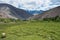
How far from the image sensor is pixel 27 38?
41.4 meters

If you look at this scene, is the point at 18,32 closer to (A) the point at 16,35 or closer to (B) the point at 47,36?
(A) the point at 16,35

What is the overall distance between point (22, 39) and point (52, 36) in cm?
749

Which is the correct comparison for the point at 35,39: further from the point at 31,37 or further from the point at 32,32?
the point at 32,32

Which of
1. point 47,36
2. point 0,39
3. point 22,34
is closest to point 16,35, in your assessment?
point 22,34

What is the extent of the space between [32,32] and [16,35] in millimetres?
4887

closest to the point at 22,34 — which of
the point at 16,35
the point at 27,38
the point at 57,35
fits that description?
the point at 16,35

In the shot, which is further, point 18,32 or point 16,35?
point 18,32

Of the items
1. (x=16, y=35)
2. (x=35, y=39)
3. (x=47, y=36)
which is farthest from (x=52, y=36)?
(x=16, y=35)

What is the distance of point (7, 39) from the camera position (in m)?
41.1

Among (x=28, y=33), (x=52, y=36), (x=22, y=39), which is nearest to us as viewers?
(x=22, y=39)

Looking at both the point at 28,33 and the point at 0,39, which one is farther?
the point at 28,33

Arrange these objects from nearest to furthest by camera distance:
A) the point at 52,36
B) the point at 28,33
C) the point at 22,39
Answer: the point at 22,39, the point at 52,36, the point at 28,33

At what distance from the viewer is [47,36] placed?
43281 millimetres

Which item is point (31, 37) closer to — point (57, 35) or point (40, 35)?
point (40, 35)
